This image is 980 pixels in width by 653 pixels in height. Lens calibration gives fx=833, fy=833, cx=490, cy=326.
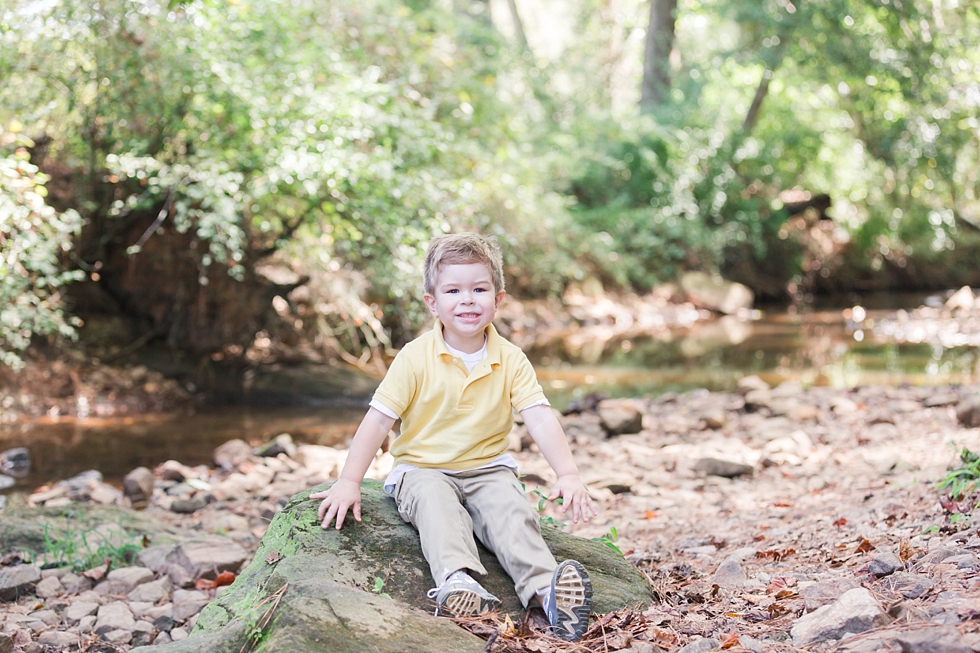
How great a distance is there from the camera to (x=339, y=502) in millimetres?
2730

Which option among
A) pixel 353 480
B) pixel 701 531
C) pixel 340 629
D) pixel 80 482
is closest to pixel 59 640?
pixel 353 480

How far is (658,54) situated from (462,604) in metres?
18.8

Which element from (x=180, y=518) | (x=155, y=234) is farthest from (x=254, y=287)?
(x=180, y=518)

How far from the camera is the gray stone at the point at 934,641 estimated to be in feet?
6.00

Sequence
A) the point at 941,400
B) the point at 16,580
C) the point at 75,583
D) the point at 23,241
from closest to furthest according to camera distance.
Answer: the point at 16,580
the point at 75,583
the point at 23,241
the point at 941,400

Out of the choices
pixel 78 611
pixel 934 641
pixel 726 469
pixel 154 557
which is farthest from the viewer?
pixel 726 469

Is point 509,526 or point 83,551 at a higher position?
point 509,526

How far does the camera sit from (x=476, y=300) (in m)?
2.92

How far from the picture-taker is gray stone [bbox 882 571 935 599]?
7.64 feet

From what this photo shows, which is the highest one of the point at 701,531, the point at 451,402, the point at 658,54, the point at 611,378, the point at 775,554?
the point at 658,54

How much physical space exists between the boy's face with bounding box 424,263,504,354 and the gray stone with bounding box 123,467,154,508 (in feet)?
11.6

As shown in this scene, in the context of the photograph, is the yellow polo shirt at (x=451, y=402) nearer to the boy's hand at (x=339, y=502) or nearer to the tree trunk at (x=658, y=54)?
the boy's hand at (x=339, y=502)

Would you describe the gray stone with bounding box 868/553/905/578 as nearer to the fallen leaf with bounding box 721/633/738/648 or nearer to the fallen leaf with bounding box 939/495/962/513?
the fallen leaf with bounding box 721/633/738/648

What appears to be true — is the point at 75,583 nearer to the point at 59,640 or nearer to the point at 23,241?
the point at 59,640
